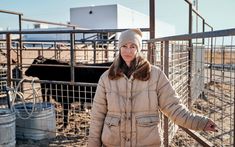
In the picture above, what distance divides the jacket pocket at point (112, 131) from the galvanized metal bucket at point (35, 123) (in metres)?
3.00

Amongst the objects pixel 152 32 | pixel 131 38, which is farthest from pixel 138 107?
pixel 152 32

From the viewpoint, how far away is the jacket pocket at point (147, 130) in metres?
2.61

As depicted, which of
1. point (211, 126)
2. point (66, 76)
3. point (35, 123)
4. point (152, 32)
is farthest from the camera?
point (66, 76)

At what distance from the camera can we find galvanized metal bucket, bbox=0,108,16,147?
190 inches

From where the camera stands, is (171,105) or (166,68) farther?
(166,68)

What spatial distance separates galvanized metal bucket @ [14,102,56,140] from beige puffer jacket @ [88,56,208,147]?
118 inches

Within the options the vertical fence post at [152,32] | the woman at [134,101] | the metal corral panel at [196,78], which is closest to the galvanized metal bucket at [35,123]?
the vertical fence post at [152,32]

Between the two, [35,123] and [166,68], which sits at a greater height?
[166,68]

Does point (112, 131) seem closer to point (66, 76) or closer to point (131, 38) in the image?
point (131, 38)

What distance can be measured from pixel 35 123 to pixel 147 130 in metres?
3.30

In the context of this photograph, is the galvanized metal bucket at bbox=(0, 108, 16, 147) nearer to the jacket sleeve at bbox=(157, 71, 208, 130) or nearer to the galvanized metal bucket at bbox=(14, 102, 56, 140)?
the galvanized metal bucket at bbox=(14, 102, 56, 140)

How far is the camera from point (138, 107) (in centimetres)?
262

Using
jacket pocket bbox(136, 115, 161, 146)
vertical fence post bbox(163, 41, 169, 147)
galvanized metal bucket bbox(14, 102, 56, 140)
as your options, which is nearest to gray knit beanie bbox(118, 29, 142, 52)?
jacket pocket bbox(136, 115, 161, 146)

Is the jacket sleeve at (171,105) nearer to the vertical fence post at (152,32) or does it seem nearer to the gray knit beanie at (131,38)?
the gray knit beanie at (131,38)
